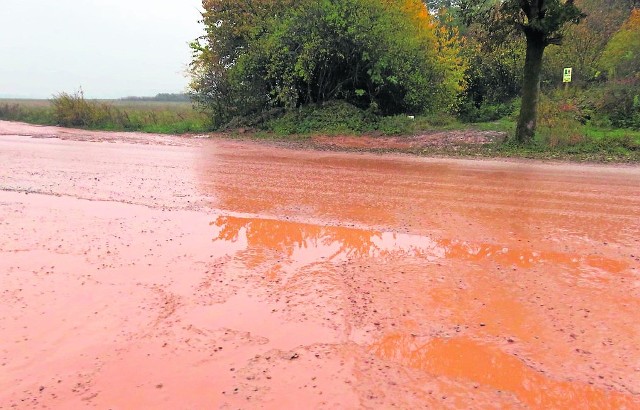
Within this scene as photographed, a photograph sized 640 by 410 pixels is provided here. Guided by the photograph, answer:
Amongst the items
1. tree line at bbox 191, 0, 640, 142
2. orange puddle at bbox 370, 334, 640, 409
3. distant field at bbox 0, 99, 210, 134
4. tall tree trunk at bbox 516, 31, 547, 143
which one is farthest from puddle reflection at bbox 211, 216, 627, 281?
distant field at bbox 0, 99, 210, 134

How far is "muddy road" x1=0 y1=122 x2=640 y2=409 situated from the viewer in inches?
130

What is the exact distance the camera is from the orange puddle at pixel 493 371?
313 cm

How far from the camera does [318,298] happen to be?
4609mm

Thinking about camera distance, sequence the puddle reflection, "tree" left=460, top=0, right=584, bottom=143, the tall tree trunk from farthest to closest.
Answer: the tall tree trunk
"tree" left=460, top=0, right=584, bottom=143
the puddle reflection

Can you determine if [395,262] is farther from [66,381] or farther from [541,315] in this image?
[66,381]

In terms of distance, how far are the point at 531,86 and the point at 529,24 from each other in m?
1.89

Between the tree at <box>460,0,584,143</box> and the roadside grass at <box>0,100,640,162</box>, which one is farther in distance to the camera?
the roadside grass at <box>0,100,640,162</box>

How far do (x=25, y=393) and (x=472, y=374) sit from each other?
303cm

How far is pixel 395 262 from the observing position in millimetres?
5555

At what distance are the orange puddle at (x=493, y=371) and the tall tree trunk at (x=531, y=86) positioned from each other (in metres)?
13.4

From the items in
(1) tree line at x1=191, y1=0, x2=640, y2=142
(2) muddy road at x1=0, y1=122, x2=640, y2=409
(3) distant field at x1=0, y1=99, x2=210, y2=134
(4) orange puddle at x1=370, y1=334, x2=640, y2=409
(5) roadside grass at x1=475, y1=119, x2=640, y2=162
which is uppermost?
(1) tree line at x1=191, y1=0, x2=640, y2=142

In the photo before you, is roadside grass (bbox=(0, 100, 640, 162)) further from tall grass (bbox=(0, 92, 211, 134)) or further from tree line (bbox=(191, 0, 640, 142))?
tree line (bbox=(191, 0, 640, 142))

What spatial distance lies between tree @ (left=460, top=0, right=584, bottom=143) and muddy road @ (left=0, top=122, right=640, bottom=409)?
6831mm

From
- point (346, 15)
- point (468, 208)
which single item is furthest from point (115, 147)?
point (468, 208)
